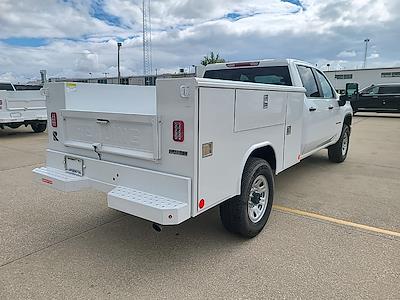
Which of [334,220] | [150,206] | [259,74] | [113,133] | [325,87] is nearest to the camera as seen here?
[150,206]

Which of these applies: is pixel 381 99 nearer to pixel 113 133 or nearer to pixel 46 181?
pixel 113 133

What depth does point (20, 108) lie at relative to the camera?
11258mm

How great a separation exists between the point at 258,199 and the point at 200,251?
0.86 m

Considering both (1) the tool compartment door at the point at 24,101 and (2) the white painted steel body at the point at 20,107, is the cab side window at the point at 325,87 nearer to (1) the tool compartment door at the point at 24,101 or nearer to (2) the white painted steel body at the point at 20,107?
(2) the white painted steel body at the point at 20,107

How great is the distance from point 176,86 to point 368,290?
2.26 m

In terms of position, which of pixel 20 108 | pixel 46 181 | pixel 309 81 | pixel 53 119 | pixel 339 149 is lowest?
pixel 339 149

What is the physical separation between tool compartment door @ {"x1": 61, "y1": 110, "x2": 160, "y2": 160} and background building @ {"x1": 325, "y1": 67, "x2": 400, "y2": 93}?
39.4 m

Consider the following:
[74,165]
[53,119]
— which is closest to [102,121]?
[74,165]

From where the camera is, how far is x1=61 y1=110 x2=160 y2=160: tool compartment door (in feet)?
9.35

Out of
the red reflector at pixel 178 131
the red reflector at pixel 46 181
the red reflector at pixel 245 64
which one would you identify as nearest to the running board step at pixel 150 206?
the red reflector at pixel 178 131

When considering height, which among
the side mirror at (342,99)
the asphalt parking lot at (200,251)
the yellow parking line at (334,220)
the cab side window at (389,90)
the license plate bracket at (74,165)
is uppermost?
the cab side window at (389,90)

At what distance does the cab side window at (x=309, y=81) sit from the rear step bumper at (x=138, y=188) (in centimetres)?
313

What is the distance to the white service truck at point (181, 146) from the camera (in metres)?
2.67

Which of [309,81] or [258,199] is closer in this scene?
[258,199]
